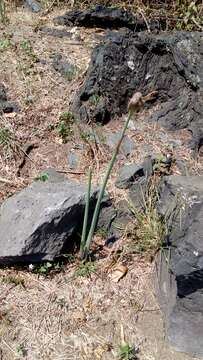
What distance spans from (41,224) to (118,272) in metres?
0.59

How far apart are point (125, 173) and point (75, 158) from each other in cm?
43

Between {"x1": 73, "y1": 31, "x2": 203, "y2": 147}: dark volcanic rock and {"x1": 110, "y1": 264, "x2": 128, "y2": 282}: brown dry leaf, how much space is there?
4.23 ft

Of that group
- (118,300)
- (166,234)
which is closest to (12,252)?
(118,300)

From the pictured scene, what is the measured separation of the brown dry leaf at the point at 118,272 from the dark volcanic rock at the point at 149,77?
50.7 inches

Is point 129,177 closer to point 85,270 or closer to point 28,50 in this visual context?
point 85,270

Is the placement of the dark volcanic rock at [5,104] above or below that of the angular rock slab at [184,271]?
above

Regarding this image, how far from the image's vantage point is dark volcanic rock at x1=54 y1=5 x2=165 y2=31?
5.09m

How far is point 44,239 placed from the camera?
317cm

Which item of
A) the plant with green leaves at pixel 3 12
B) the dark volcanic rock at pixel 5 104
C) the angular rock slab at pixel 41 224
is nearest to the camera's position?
the angular rock slab at pixel 41 224

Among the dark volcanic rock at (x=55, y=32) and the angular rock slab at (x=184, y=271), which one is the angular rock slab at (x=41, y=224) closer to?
the angular rock slab at (x=184, y=271)

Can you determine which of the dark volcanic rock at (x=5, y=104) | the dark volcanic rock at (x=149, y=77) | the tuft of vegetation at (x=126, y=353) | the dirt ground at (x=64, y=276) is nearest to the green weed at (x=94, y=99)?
the dark volcanic rock at (x=149, y=77)

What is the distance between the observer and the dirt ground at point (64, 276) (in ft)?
9.70

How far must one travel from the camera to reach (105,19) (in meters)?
5.14

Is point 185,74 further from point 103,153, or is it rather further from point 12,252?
point 12,252
